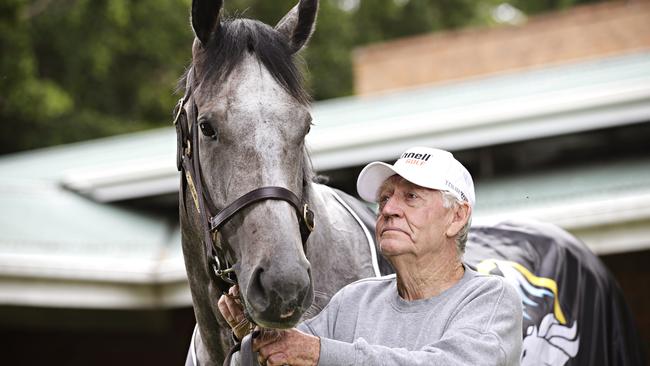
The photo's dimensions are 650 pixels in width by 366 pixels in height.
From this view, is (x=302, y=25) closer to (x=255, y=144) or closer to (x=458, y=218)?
(x=255, y=144)

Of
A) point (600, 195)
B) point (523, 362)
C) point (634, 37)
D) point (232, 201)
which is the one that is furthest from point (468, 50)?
point (232, 201)

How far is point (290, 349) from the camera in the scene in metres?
Answer: 2.06

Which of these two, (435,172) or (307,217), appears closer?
(435,172)

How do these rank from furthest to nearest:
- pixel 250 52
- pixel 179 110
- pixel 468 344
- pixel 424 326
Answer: pixel 179 110
pixel 250 52
pixel 424 326
pixel 468 344

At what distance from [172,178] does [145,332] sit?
4.75ft

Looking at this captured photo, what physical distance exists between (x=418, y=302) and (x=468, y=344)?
0.81 feet

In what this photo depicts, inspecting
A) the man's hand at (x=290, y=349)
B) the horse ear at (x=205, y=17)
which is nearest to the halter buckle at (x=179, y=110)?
the horse ear at (x=205, y=17)

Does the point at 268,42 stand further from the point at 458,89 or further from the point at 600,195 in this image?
the point at 458,89

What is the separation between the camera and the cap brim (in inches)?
94.6

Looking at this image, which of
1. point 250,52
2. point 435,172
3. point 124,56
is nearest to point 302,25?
point 250,52

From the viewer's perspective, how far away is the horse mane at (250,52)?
259 centimetres

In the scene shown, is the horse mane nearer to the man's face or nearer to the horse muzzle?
the man's face

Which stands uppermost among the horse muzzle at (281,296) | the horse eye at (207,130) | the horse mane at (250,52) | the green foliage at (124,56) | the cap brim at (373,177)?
the horse mane at (250,52)

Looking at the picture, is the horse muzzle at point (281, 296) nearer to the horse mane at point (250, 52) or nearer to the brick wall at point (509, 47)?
the horse mane at point (250, 52)
